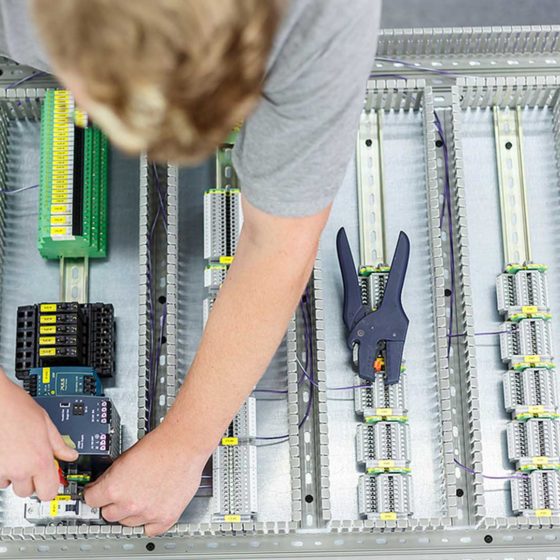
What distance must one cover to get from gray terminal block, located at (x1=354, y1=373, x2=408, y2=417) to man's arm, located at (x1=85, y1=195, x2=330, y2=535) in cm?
41

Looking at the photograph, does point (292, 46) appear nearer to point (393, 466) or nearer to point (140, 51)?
point (140, 51)

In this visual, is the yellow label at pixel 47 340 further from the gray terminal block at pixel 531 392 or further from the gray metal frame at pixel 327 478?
the gray terminal block at pixel 531 392

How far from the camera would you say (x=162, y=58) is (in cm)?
77

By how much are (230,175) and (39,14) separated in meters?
1.26

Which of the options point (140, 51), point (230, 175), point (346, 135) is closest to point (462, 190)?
point (230, 175)

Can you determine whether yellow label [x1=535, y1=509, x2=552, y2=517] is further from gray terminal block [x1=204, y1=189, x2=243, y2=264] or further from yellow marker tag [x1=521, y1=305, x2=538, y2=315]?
gray terminal block [x1=204, y1=189, x2=243, y2=264]

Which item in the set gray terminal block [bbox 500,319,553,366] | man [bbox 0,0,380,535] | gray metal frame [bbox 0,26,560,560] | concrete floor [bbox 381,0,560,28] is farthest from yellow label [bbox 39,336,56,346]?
concrete floor [bbox 381,0,560,28]

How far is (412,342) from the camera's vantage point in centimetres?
195

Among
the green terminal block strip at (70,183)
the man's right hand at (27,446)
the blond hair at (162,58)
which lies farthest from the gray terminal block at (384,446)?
the blond hair at (162,58)

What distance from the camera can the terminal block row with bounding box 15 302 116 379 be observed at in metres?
1.84

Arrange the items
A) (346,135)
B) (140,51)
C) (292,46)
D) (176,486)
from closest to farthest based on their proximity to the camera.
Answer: (140,51)
(292,46)
(346,135)
(176,486)

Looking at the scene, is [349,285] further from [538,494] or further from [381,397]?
[538,494]

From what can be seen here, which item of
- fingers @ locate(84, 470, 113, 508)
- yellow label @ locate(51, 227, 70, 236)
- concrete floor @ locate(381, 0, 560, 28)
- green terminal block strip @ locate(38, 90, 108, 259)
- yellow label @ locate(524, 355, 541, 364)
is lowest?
fingers @ locate(84, 470, 113, 508)

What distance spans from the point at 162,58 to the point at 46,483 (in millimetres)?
1025
